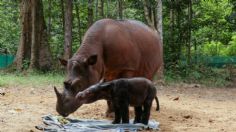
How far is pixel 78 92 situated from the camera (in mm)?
7293

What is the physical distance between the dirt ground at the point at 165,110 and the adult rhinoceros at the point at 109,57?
87 cm

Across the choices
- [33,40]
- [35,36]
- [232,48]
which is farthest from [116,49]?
[232,48]

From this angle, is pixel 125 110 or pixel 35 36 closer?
pixel 125 110

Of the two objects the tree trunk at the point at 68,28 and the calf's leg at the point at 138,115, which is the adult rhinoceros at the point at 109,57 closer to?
the calf's leg at the point at 138,115

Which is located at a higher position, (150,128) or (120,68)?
(120,68)

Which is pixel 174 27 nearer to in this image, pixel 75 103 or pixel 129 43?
pixel 129 43

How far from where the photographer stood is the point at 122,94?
23.1 feet

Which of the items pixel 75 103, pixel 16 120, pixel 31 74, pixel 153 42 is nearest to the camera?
pixel 75 103

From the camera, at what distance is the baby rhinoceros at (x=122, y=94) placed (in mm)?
6994

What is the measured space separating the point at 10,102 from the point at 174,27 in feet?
44.7

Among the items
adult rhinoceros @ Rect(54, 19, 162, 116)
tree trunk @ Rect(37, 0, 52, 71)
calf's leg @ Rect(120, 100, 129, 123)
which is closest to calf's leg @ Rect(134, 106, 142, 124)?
calf's leg @ Rect(120, 100, 129, 123)

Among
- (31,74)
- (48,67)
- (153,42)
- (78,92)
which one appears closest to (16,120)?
(78,92)

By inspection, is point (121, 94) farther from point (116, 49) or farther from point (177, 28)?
point (177, 28)

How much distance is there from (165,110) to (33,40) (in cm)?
1266
